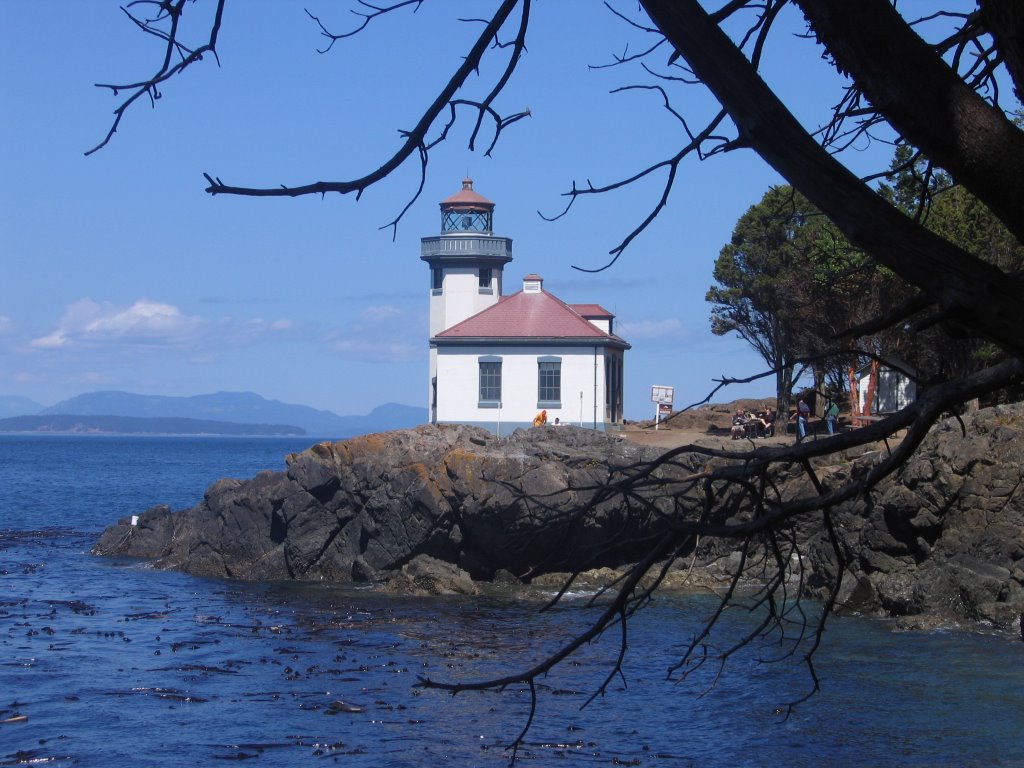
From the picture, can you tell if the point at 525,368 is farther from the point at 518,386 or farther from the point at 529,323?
the point at 529,323

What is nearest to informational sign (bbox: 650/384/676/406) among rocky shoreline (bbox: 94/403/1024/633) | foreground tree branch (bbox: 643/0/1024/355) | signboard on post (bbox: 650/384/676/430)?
signboard on post (bbox: 650/384/676/430)

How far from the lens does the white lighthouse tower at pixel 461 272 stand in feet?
157

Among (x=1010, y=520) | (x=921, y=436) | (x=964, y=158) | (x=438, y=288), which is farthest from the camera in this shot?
(x=438, y=288)

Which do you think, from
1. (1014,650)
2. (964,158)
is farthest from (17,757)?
(1014,650)

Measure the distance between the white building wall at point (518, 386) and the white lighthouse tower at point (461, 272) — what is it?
3.79 m

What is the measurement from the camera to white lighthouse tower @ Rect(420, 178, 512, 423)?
47812mm

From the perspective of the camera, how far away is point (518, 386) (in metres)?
43.2

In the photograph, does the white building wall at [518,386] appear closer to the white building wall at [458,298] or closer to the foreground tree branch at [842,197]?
the white building wall at [458,298]

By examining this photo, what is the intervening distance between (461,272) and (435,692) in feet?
103

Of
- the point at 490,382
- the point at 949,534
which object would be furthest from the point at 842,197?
the point at 490,382

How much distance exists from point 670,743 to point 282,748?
15.4 feet

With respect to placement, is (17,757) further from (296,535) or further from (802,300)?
(802,300)

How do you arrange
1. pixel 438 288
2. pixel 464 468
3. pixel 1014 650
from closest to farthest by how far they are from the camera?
pixel 1014 650 < pixel 464 468 < pixel 438 288

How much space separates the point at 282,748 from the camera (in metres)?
14.2
